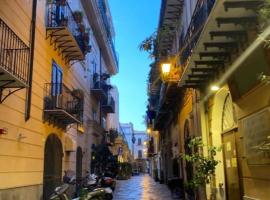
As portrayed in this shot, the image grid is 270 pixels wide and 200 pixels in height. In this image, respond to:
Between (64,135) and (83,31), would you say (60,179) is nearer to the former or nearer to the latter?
(64,135)

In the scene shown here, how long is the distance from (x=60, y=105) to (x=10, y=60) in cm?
579

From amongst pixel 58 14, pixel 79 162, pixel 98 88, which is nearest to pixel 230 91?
pixel 58 14

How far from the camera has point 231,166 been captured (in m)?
11.8

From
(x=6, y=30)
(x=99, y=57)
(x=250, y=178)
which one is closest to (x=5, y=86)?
(x=6, y=30)

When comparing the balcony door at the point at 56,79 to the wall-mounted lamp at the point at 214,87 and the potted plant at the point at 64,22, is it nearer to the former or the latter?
the potted plant at the point at 64,22

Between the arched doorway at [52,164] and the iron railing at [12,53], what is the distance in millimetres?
4556

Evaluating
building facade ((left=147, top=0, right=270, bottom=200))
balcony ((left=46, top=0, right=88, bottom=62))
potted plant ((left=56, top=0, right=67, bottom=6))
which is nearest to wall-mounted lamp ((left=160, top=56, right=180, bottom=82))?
building facade ((left=147, top=0, right=270, bottom=200))

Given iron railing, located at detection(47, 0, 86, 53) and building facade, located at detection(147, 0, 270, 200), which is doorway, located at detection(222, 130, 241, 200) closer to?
building facade, located at detection(147, 0, 270, 200)

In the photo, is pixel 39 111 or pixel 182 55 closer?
pixel 39 111

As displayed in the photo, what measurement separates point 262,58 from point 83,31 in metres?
13.3

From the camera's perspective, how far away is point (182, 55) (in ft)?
52.2

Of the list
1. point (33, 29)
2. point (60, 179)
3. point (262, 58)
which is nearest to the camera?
point (262, 58)

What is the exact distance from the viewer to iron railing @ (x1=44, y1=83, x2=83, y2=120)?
1578 centimetres

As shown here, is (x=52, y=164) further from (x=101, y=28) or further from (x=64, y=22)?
(x=101, y=28)
